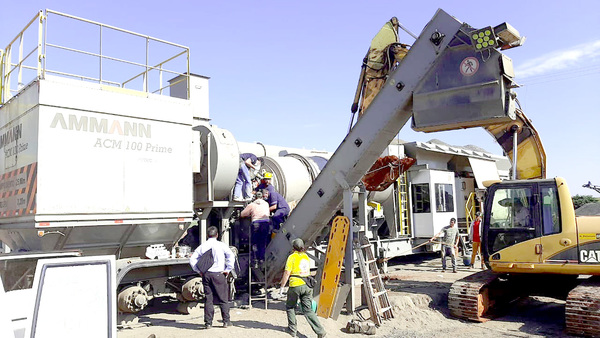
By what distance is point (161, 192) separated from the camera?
793 centimetres

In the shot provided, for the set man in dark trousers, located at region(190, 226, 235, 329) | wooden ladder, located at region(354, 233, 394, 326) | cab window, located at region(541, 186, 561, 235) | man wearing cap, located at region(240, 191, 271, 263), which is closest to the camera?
man in dark trousers, located at region(190, 226, 235, 329)

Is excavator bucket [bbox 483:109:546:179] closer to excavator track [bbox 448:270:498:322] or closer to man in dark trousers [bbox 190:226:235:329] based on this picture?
excavator track [bbox 448:270:498:322]

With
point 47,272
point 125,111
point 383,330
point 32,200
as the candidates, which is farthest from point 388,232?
point 47,272

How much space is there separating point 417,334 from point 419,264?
8.55 meters

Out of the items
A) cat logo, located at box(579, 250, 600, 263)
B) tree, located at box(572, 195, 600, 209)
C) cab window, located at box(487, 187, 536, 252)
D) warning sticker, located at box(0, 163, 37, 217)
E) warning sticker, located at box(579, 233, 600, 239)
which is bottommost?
cat logo, located at box(579, 250, 600, 263)

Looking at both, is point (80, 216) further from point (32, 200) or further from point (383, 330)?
point (383, 330)

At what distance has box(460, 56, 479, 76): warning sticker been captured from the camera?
7.02 metres

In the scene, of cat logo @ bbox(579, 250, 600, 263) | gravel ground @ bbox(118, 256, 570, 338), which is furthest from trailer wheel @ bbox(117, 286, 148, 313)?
cat logo @ bbox(579, 250, 600, 263)

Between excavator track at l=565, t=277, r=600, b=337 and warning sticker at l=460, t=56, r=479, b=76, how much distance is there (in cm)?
385

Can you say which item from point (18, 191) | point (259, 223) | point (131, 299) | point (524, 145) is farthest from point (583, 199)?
point (18, 191)

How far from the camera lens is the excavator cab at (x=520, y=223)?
827cm

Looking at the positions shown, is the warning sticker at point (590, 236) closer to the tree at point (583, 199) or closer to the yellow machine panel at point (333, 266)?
the yellow machine panel at point (333, 266)

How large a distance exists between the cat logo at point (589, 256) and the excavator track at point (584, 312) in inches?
17.0

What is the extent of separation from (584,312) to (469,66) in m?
4.09
